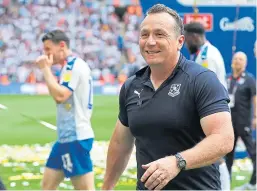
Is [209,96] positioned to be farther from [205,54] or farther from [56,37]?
[205,54]

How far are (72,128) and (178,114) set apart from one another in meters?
3.78

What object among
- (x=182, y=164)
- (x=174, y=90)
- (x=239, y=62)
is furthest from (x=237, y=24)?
(x=182, y=164)

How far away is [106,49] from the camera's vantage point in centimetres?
3409

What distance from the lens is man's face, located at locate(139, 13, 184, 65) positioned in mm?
4257

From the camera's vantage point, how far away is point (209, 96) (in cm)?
414

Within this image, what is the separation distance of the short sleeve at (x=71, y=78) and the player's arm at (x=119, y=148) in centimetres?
299

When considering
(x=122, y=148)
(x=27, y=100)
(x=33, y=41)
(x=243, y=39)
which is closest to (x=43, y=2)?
(x=33, y=41)

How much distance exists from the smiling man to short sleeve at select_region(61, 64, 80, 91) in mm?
3273

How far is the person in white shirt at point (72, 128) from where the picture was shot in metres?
7.88

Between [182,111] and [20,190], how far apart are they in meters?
6.60

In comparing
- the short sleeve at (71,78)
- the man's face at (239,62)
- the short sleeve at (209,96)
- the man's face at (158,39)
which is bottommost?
the man's face at (239,62)

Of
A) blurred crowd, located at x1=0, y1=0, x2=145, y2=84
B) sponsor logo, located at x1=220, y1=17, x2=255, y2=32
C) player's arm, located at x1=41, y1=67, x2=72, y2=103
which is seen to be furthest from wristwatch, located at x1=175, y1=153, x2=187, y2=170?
blurred crowd, located at x1=0, y1=0, x2=145, y2=84

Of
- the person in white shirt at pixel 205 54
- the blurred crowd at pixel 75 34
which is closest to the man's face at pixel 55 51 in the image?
the person in white shirt at pixel 205 54

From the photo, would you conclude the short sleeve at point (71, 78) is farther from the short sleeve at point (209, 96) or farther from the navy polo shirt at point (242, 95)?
the short sleeve at point (209, 96)
